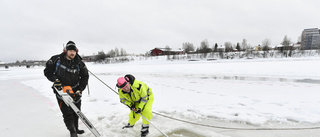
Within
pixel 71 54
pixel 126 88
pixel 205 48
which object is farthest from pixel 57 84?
pixel 205 48

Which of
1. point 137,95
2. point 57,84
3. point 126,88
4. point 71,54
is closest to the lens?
point 57,84

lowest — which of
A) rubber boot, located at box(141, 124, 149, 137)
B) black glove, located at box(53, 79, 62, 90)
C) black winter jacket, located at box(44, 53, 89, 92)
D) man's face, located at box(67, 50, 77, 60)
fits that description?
rubber boot, located at box(141, 124, 149, 137)

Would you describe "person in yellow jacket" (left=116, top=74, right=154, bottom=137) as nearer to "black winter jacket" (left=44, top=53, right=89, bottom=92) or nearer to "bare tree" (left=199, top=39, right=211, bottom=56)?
"black winter jacket" (left=44, top=53, right=89, bottom=92)

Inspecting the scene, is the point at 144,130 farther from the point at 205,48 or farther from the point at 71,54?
the point at 205,48

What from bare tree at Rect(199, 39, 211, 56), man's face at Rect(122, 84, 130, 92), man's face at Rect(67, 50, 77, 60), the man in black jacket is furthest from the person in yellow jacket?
bare tree at Rect(199, 39, 211, 56)

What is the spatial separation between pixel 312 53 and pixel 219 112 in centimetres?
3989

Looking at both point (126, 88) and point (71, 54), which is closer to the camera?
point (71, 54)

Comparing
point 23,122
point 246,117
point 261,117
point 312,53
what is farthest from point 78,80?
point 312,53

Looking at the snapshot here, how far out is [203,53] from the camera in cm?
4500

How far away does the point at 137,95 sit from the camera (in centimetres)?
317

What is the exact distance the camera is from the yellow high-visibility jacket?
310 cm

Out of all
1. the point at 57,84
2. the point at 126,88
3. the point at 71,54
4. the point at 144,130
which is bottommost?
the point at 144,130

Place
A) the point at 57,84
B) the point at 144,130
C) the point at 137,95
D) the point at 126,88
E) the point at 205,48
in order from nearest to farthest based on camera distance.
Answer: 1. the point at 57,84
2. the point at 126,88
3. the point at 137,95
4. the point at 144,130
5. the point at 205,48

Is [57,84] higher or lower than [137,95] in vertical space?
higher
